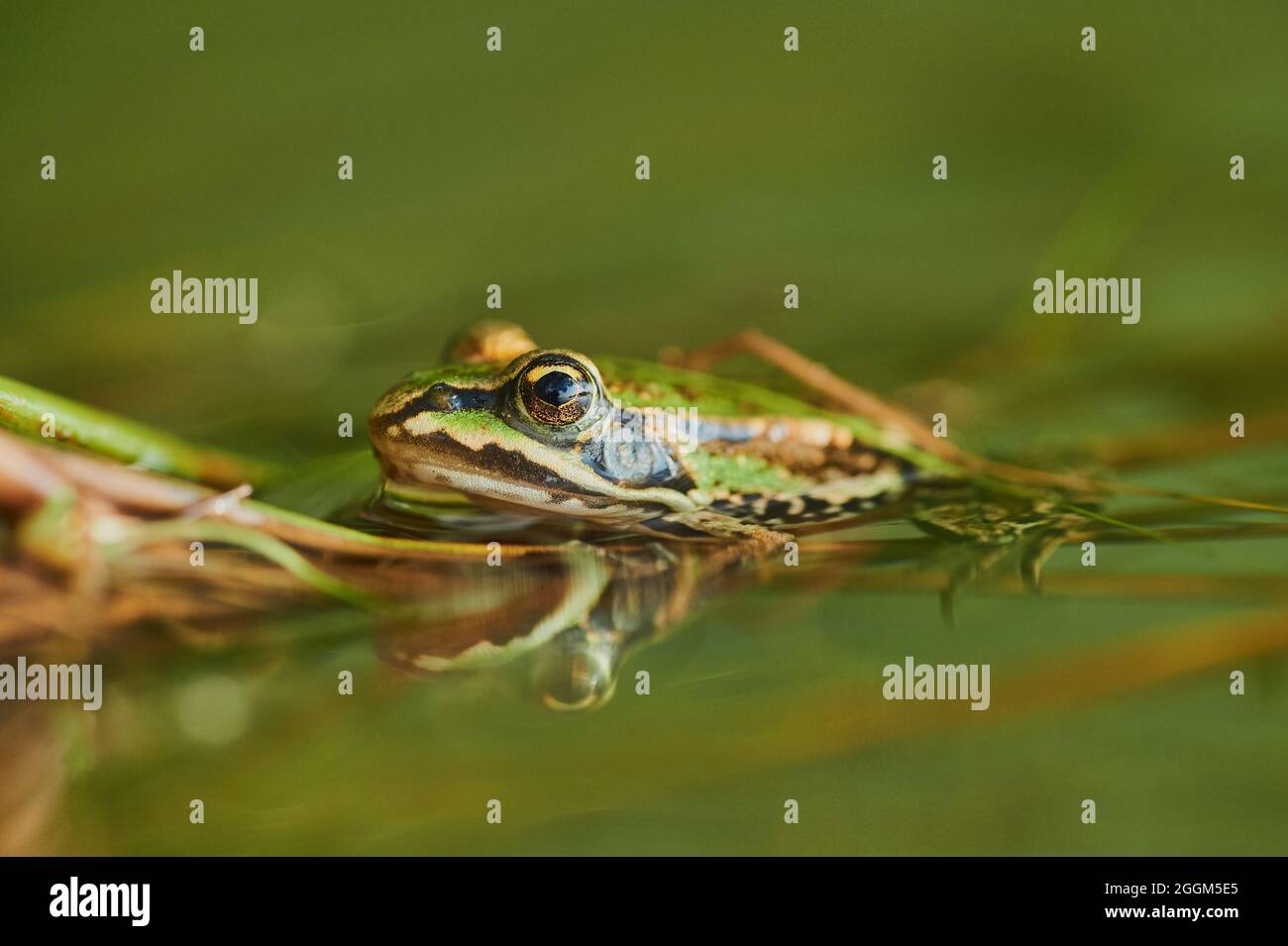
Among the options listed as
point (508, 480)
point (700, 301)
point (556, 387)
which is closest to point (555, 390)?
point (556, 387)

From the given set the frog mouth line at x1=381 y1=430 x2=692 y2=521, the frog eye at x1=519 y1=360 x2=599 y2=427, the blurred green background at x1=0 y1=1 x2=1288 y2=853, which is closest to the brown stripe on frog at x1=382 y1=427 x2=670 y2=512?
the frog mouth line at x1=381 y1=430 x2=692 y2=521

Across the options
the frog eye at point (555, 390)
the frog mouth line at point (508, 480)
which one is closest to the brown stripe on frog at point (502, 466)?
the frog mouth line at point (508, 480)

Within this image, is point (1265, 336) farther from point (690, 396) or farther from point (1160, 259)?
point (690, 396)

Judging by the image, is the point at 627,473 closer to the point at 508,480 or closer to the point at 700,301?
the point at 508,480

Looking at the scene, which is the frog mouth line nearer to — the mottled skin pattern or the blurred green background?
the mottled skin pattern

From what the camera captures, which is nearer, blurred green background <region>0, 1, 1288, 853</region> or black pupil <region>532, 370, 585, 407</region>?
blurred green background <region>0, 1, 1288, 853</region>

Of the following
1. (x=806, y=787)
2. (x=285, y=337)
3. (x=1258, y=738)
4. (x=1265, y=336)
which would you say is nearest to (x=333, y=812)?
(x=806, y=787)
